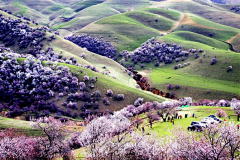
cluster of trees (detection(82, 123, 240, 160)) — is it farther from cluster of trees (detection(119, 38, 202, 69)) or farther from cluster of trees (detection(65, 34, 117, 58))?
cluster of trees (detection(65, 34, 117, 58))

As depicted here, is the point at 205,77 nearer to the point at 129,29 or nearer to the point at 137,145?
the point at 137,145

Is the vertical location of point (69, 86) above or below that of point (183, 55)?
below

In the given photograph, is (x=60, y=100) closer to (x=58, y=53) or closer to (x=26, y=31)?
(x=58, y=53)

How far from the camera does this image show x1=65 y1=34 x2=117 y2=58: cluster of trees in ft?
492

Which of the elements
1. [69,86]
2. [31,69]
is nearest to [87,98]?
[69,86]

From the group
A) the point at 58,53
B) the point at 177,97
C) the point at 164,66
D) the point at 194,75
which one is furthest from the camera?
the point at 164,66

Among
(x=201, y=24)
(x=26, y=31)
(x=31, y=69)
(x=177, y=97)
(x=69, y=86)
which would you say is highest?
(x=201, y=24)

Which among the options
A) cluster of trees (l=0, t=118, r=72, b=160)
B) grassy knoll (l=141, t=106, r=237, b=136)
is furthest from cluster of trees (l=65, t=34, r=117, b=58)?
cluster of trees (l=0, t=118, r=72, b=160)

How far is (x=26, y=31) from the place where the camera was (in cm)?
13388

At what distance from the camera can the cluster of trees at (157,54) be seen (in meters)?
132

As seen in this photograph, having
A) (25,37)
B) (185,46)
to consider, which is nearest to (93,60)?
(25,37)

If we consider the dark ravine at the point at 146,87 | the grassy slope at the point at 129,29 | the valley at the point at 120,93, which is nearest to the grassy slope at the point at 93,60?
the valley at the point at 120,93

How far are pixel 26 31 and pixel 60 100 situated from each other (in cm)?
8083

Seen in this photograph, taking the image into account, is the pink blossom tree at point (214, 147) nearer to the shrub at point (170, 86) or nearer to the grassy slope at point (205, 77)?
the grassy slope at point (205, 77)
